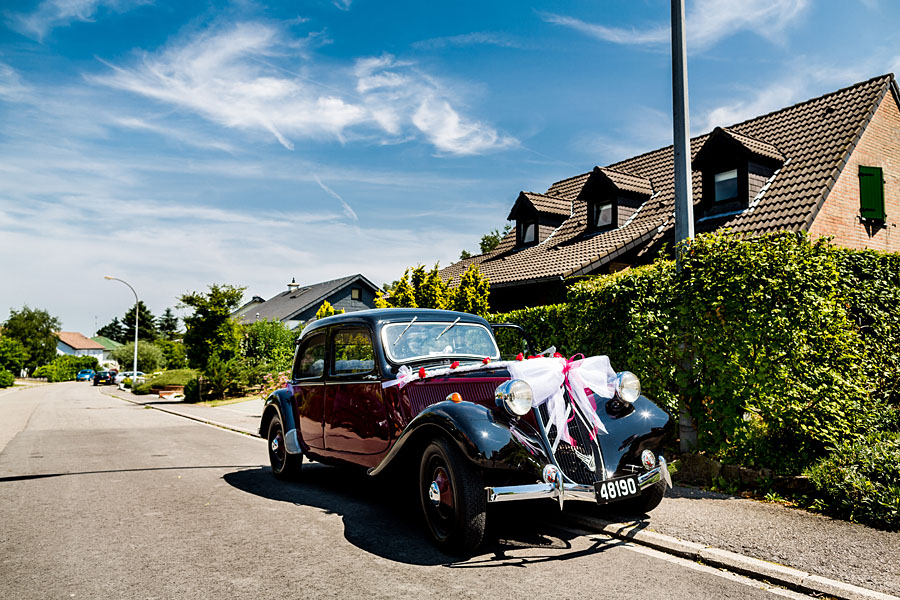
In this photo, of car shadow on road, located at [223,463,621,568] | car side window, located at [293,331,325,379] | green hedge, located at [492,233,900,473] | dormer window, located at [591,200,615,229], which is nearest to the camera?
car shadow on road, located at [223,463,621,568]

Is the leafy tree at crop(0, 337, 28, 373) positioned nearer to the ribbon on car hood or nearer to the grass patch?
the grass patch

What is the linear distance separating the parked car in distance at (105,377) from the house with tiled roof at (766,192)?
181 feet

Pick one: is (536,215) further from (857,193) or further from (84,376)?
A: (84,376)

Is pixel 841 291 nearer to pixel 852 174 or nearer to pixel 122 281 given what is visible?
pixel 852 174

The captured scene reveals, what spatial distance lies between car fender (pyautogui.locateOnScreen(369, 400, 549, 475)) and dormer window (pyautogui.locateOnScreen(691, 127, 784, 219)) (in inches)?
504

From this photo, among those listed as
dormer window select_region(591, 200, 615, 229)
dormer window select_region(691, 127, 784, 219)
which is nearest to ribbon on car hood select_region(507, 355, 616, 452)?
dormer window select_region(691, 127, 784, 219)

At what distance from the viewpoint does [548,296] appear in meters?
17.8

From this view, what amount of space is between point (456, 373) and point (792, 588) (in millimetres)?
2832

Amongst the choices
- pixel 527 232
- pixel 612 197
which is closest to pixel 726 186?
pixel 612 197

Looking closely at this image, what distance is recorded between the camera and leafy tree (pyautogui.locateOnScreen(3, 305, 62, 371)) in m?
85.7

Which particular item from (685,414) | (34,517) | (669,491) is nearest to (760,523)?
(669,491)

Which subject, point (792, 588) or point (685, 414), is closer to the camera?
point (792, 588)

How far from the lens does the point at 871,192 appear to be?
15.2 metres

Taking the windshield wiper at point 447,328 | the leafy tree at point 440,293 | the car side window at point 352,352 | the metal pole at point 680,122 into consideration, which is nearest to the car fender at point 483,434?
the car side window at point 352,352
